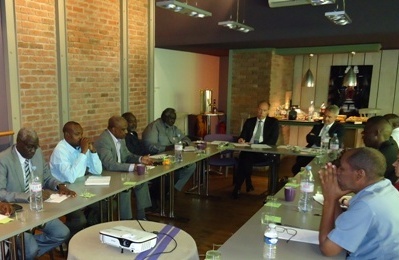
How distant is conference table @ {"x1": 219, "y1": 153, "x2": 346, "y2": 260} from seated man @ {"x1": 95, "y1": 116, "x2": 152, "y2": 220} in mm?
1861

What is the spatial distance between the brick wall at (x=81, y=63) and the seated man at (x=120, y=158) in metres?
1.26

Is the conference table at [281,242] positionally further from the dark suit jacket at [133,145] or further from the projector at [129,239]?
the dark suit jacket at [133,145]

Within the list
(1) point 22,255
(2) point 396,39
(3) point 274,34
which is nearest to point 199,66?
(3) point 274,34

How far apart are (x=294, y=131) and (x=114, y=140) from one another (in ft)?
20.1

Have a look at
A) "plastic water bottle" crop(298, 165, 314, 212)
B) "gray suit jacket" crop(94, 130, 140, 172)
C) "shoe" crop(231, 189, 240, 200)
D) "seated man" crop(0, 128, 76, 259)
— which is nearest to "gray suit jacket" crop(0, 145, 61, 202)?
"seated man" crop(0, 128, 76, 259)

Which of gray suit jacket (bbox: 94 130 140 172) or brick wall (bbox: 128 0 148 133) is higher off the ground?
brick wall (bbox: 128 0 148 133)

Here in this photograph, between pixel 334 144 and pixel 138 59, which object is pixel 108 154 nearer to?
pixel 138 59

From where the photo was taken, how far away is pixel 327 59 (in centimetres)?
901

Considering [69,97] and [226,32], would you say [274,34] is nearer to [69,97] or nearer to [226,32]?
[226,32]

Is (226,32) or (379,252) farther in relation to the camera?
(226,32)

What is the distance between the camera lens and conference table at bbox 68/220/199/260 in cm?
202

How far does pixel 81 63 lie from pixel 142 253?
414 cm

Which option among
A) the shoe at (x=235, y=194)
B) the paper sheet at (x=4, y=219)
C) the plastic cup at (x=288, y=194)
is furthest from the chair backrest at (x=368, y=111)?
the paper sheet at (x=4, y=219)

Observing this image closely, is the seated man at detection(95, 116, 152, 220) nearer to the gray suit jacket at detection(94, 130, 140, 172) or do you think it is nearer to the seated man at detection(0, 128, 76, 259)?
the gray suit jacket at detection(94, 130, 140, 172)
